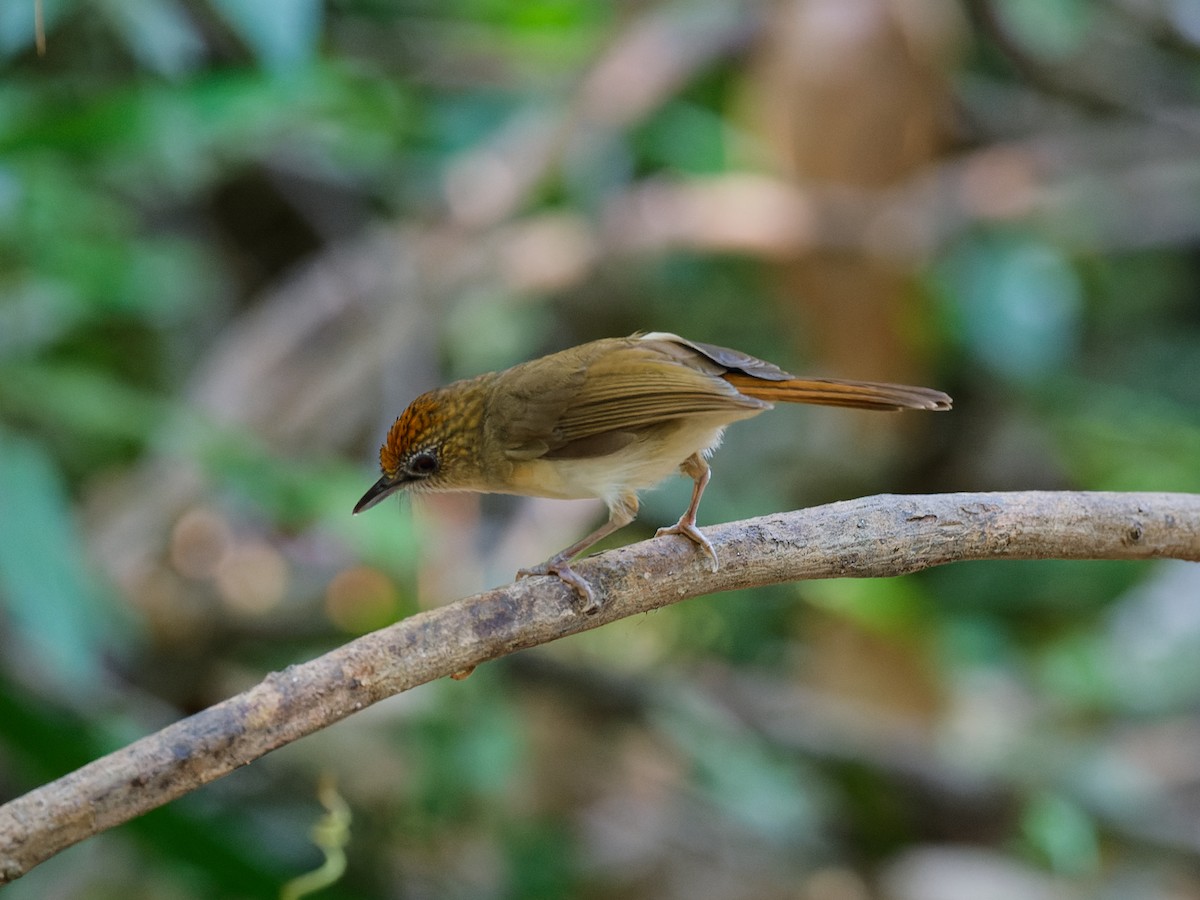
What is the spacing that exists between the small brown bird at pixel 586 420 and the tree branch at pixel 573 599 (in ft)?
0.83

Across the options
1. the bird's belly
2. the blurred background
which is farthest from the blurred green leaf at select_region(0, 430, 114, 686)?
the bird's belly

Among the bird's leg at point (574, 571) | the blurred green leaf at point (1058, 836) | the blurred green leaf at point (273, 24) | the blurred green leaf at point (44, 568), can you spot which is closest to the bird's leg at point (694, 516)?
the bird's leg at point (574, 571)

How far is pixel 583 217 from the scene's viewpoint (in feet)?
16.2

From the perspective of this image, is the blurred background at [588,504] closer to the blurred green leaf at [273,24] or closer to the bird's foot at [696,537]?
the blurred green leaf at [273,24]

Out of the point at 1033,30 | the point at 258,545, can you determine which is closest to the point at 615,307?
the point at 1033,30

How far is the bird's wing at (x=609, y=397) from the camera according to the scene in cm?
222

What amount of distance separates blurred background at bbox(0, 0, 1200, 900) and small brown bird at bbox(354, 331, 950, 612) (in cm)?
86

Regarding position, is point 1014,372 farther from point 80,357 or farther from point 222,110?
point 80,357

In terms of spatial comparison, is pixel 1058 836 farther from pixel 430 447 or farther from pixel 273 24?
pixel 273 24

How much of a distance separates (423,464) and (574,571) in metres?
0.49

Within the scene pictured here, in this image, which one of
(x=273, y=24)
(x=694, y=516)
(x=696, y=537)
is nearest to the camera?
(x=696, y=537)

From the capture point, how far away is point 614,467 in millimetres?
2316

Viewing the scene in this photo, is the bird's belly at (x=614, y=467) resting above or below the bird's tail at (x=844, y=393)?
below

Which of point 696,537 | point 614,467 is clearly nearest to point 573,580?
point 696,537
